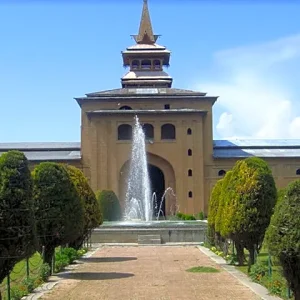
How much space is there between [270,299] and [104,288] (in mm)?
3356

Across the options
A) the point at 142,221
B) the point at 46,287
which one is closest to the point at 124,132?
the point at 142,221

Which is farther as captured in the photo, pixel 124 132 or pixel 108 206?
pixel 124 132

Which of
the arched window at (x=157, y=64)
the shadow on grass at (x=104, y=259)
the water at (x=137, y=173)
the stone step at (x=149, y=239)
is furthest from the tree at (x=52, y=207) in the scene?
the arched window at (x=157, y=64)

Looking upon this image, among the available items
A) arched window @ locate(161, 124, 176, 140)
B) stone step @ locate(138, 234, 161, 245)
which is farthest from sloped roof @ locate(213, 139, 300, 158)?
stone step @ locate(138, 234, 161, 245)

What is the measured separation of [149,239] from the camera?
2700 cm

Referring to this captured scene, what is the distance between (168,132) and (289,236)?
3646 cm

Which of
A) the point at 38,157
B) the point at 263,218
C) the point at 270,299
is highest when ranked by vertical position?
the point at 38,157

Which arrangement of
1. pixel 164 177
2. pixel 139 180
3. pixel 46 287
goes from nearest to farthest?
pixel 46 287 → pixel 139 180 → pixel 164 177

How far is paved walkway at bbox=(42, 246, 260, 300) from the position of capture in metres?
11.4

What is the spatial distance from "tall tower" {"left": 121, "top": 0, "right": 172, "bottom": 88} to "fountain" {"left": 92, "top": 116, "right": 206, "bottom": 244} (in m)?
7.60

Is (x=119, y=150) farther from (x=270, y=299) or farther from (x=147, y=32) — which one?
(x=270, y=299)

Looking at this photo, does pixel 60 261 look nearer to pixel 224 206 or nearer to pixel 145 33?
pixel 224 206

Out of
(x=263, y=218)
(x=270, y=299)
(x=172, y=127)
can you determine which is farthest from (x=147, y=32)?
(x=270, y=299)

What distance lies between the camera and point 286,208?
8.72 meters
